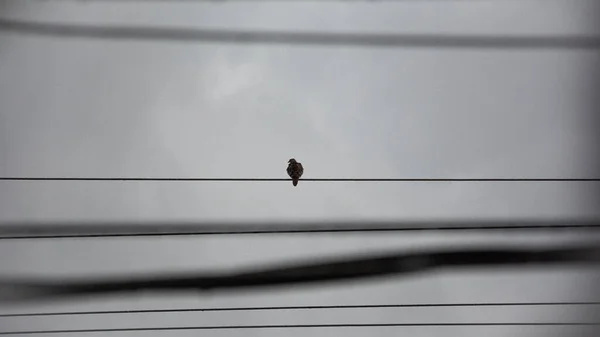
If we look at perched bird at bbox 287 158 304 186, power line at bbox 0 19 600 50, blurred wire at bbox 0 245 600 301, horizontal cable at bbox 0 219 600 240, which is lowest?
blurred wire at bbox 0 245 600 301

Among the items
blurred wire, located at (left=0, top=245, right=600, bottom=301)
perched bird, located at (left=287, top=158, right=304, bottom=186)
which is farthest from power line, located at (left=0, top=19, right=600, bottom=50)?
blurred wire, located at (left=0, top=245, right=600, bottom=301)

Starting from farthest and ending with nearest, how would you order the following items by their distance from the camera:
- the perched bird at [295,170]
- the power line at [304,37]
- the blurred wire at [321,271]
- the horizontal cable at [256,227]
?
1. the perched bird at [295,170]
2. the power line at [304,37]
3. the horizontal cable at [256,227]
4. the blurred wire at [321,271]

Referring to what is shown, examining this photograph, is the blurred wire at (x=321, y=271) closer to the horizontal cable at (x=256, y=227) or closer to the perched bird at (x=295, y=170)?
the horizontal cable at (x=256, y=227)

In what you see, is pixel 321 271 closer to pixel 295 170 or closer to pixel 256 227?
pixel 256 227

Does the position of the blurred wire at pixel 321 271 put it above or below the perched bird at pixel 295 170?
below

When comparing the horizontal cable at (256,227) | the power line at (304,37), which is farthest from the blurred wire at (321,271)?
the power line at (304,37)

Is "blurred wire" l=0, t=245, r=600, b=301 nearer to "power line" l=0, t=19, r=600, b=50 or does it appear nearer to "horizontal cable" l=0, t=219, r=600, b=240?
"horizontal cable" l=0, t=219, r=600, b=240

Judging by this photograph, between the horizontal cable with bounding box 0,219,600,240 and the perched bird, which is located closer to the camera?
the horizontal cable with bounding box 0,219,600,240
